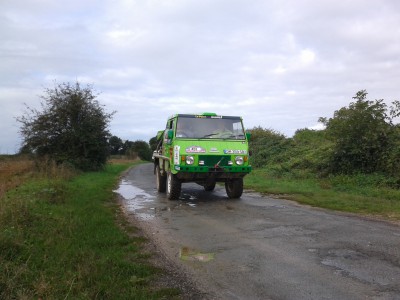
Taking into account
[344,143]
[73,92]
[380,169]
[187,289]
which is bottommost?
[187,289]

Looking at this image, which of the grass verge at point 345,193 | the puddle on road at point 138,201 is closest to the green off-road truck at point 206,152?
the puddle on road at point 138,201

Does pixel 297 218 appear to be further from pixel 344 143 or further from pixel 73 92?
pixel 73 92

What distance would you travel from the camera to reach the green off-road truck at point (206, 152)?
39.3 feet

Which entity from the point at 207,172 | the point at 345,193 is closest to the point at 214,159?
the point at 207,172

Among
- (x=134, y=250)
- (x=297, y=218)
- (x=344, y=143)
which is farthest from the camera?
(x=344, y=143)

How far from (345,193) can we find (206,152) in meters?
5.24

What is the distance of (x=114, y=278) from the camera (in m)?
4.95

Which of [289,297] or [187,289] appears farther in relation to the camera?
[187,289]

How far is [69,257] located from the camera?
579cm

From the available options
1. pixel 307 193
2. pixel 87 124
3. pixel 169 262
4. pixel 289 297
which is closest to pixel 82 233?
pixel 169 262

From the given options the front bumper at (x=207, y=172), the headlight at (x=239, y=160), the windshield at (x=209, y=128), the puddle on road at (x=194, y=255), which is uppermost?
the windshield at (x=209, y=128)

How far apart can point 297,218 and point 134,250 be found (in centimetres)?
431

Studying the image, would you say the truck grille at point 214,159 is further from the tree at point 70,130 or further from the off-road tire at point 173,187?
the tree at point 70,130

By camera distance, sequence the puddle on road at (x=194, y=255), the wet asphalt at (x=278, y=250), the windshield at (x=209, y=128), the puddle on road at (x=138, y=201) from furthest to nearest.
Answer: the windshield at (x=209, y=128), the puddle on road at (x=138, y=201), the puddle on road at (x=194, y=255), the wet asphalt at (x=278, y=250)
